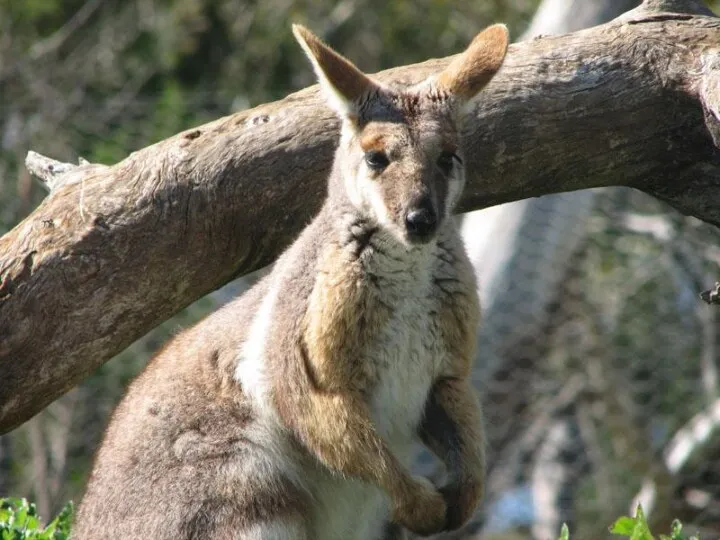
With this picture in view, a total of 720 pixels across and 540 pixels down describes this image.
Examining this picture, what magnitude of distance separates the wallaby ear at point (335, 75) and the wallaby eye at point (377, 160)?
261mm

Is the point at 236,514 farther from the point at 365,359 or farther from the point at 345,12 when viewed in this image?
the point at 345,12

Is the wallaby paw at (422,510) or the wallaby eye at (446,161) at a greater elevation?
the wallaby eye at (446,161)

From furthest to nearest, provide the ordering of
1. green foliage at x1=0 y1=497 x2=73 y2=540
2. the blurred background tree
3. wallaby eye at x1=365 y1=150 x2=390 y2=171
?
the blurred background tree, green foliage at x1=0 y1=497 x2=73 y2=540, wallaby eye at x1=365 y1=150 x2=390 y2=171

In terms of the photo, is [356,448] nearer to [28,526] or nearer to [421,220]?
[421,220]

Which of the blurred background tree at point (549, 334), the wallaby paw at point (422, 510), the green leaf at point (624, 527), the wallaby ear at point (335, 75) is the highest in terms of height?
the wallaby ear at point (335, 75)

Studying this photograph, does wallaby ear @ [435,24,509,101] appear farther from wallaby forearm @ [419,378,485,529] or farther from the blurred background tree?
the blurred background tree

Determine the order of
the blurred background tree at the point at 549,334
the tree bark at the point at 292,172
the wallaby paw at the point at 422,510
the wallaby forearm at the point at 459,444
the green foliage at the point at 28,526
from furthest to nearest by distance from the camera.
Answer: the blurred background tree at the point at 549,334 < the tree bark at the point at 292,172 < the green foliage at the point at 28,526 < the wallaby forearm at the point at 459,444 < the wallaby paw at the point at 422,510

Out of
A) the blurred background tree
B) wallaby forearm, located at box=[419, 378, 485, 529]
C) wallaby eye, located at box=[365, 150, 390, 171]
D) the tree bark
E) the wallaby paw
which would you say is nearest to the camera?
wallaby eye, located at box=[365, 150, 390, 171]

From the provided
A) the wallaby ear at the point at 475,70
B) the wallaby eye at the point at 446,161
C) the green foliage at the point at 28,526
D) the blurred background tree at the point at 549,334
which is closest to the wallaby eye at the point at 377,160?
the wallaby eye at the point at 446,161

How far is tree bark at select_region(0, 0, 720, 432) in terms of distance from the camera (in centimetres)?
571

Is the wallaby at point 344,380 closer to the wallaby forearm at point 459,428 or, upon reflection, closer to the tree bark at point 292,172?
the wallaby forearm at point 459,428

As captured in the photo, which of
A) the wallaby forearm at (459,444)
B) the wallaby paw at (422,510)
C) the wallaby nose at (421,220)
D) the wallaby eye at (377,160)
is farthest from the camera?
the wallaby forearm at (459,444)

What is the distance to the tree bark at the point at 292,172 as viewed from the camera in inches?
225

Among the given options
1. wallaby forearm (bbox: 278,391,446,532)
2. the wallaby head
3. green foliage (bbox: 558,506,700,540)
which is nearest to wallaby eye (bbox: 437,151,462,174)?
the wallaby head
